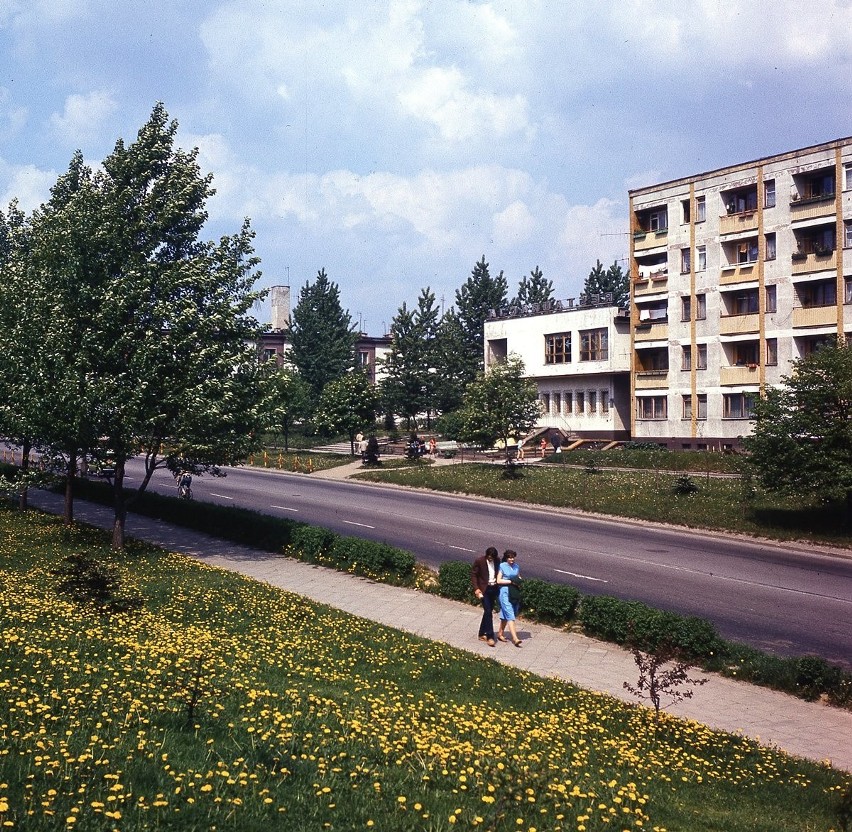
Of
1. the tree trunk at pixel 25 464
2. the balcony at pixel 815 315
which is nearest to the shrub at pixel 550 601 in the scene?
the tree trunk at pixel 25 464

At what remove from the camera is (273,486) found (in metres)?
52.0

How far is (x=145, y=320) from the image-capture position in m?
25.1

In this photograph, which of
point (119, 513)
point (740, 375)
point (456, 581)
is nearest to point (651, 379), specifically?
point (740, 375)

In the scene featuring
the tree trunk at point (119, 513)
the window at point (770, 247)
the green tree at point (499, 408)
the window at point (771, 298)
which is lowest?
the tree trunk at point (119, 513)

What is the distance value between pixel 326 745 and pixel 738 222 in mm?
51799

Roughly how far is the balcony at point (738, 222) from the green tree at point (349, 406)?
89.4 ft

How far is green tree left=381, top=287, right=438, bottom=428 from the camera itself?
78938 millimetres

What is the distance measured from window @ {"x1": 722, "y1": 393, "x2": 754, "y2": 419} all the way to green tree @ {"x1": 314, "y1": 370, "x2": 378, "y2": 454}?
1002 inches

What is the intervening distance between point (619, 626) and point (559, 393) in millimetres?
53808

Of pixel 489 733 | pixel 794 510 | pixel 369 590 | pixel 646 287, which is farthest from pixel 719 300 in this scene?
pixel 489 733

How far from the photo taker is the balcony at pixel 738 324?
178 feet

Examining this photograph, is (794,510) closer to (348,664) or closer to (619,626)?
(619,626)

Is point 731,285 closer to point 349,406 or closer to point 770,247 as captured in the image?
point 770,247

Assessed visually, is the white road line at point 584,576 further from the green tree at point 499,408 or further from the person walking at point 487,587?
the green tree at point 499,408
